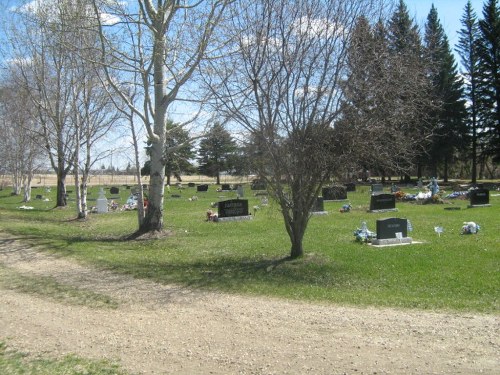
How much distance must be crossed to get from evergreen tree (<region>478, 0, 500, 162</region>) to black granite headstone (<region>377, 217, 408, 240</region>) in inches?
1713

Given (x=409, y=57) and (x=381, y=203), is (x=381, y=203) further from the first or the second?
(x=409, y=57)

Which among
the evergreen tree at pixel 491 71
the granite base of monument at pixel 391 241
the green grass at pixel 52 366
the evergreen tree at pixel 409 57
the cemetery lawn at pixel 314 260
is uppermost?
the evergreen tree at pixel 491 71

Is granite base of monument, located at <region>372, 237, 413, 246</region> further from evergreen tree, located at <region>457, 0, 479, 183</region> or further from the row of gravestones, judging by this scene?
evergreen tree, located at <region>457, 0, 479, 183</region>

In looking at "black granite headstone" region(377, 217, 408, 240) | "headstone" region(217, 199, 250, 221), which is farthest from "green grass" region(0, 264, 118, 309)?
"headstone" region(217, 199, 250, 221)

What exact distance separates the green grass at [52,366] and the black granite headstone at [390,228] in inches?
358

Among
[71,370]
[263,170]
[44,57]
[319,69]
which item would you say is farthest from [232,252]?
[44,57]

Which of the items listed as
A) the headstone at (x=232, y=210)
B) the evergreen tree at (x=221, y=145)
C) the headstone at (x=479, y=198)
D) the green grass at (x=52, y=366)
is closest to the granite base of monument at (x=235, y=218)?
the headstone at (x=232, y=210)

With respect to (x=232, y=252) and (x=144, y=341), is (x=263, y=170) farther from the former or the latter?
(x=144, y=341)

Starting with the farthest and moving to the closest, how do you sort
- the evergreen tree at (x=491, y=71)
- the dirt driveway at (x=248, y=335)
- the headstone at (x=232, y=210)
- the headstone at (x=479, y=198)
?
1. the evergreen tree at (x=491, y=71)
2. the headstone at (x=479, y=198)
3. the headstone at (x=232, y=210)
4. the dirt driveway at (x=248, y=335)

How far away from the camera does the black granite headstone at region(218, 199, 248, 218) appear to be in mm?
21125

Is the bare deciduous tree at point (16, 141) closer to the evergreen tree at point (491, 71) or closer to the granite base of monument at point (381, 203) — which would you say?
the granite base of monument at point (381, 203)

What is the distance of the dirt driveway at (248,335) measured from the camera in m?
5.28

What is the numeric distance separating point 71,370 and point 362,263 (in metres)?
6.98

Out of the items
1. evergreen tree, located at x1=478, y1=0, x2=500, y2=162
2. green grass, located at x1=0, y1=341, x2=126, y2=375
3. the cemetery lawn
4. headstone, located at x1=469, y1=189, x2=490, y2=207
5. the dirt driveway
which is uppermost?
evergreen tree, located at x1=478, y1=0, x2=500, y2=162
